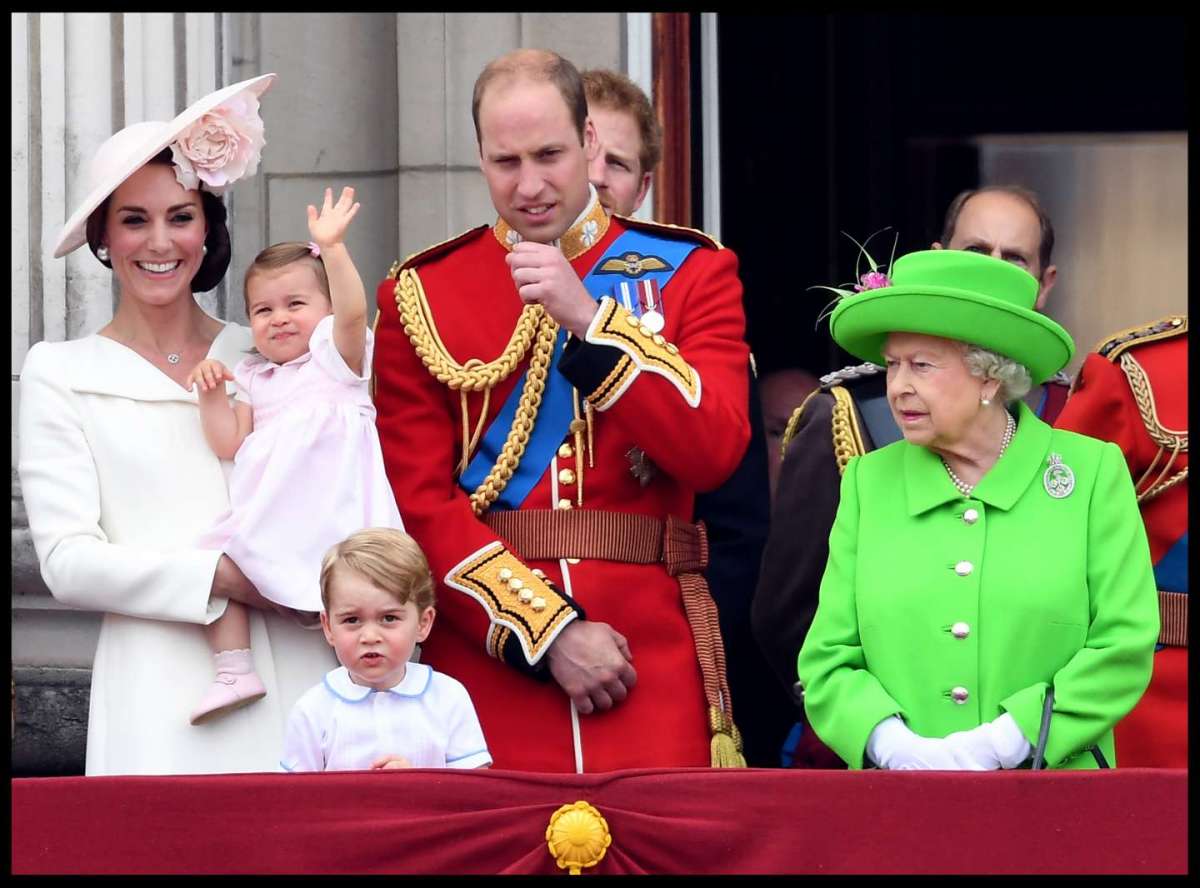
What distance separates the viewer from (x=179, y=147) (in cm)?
452

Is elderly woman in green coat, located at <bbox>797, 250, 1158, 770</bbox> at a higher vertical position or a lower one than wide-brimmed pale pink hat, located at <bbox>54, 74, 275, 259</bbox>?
lower

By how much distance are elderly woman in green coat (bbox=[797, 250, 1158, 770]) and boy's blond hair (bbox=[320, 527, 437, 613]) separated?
2.17 ft

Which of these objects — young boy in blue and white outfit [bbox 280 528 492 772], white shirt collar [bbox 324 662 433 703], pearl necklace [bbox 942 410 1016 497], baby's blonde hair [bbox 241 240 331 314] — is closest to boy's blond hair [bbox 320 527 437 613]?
young boy in blue and white outfit [bbox 280 528 492 772]

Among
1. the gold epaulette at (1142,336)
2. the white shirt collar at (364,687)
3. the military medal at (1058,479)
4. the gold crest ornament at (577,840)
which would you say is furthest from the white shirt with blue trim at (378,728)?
the gold epaulette at (1142,336)

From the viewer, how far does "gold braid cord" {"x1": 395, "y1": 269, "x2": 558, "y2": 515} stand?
443 centimetres

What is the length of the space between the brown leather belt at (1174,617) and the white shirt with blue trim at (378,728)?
1.28 metres

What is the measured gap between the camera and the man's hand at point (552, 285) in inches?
165

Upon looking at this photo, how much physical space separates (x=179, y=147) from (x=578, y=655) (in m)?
1.20

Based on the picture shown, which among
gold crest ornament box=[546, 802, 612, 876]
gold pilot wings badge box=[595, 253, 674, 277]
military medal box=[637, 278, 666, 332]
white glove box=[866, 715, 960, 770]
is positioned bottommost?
gold crest ornament box=[546, 802, 612, 876]

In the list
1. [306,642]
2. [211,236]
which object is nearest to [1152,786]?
[306,642]

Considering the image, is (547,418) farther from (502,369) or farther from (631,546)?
(631,546)

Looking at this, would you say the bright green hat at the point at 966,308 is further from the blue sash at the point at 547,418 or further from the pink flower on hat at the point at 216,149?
the pink flower on hat at the point at 216,149

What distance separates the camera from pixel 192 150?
4520 millimetres

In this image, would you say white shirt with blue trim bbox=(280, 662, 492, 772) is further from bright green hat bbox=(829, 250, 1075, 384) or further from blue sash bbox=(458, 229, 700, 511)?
bright green hat bbox=(829, 250, 1075, 384)
